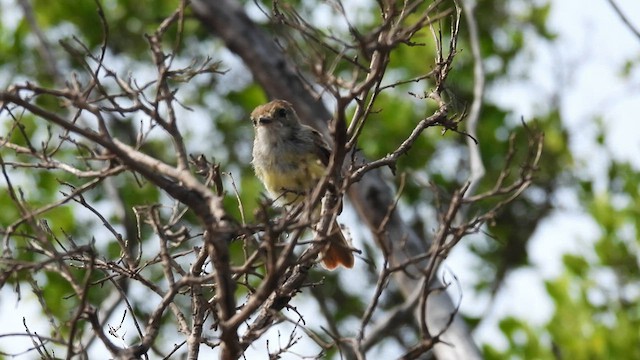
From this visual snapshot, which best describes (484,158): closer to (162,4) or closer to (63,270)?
(162,4)

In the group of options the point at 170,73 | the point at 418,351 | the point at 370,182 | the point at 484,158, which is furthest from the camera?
the point at 484,158

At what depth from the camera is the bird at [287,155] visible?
5.66m

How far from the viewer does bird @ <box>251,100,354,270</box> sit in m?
5.66

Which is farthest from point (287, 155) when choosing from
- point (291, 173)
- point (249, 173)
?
point (249, 173)

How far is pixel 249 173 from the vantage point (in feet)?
32.5

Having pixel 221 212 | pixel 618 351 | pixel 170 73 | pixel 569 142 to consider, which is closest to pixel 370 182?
pixel 618 351

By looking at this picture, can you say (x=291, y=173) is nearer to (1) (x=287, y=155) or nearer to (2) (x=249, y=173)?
(1) (x=287, y=155)

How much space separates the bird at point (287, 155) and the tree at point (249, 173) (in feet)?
0.88

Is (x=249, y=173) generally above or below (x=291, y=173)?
above

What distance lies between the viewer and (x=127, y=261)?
154 inches

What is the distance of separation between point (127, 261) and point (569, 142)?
6.59 meters

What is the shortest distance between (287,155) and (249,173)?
13.7ft

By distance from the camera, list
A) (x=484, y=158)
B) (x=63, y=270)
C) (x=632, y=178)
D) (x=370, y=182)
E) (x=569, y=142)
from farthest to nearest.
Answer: (x=569, y=142) < (x=484, y=158) < (x=632, y=178) < (x=370, y=182) < (x=63, y=270)

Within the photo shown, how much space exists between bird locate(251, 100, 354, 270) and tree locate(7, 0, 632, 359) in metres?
0.27
